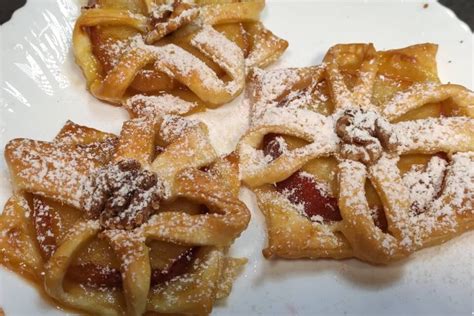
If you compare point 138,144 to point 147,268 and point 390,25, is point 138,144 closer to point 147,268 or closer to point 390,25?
point 147,268

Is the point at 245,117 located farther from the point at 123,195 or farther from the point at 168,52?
the point at 123,195

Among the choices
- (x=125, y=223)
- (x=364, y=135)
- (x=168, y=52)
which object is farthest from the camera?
(x=168, y=52)

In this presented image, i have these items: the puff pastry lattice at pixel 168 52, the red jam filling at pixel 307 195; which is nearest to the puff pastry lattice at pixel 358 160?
the red jam filling at pixel 307 195

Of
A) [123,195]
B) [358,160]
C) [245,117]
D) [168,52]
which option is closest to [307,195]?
[358,160]

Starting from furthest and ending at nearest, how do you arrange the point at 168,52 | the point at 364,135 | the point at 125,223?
the point at 168,52
the point at 364,135
the point at 125,223

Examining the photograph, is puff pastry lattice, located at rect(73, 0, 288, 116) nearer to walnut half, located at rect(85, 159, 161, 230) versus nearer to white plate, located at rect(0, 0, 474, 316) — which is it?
white plate, located at rect(0, 0, 474, 316)
